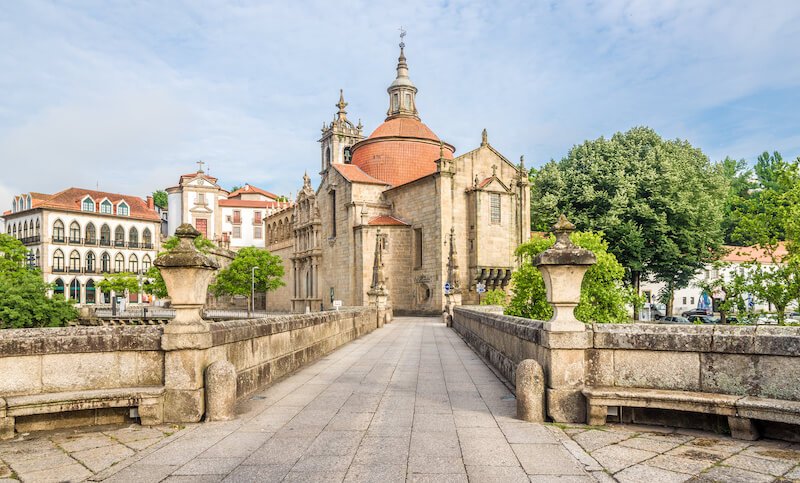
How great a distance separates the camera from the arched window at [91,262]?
6581 cm

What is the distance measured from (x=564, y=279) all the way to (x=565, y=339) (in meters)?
0.73

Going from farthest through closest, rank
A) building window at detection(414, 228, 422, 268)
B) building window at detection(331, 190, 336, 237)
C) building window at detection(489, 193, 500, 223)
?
building window at detection(331, 190, 336, 237), building window at detection(414, 228, 422, 268), building window at detection(489, 193, 500, 223)

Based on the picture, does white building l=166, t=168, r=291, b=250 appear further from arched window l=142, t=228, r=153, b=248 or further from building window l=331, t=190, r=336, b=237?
building window l=331, t=190, r=336, b=237

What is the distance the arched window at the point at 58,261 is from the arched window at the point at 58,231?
4.32 feet

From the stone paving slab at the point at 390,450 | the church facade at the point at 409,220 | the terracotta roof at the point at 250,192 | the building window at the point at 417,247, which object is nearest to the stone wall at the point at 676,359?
the stone paving slab at the point at 390,450

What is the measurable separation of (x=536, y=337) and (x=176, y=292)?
464 centimetres

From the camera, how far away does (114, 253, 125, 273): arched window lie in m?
68.4

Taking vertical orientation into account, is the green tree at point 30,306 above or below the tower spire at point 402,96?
below

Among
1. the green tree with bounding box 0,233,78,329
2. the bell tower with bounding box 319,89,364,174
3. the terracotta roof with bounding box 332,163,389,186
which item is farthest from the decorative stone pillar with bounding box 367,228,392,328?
the bell tower with bounding box 319,89,364,174

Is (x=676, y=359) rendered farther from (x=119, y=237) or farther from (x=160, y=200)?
(x=160, y=200)

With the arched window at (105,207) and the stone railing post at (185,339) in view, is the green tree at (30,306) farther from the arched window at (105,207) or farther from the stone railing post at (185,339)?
the arched window at (105,207)

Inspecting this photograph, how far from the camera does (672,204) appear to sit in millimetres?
35906

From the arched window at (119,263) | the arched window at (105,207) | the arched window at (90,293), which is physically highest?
the arched window at (105,207)

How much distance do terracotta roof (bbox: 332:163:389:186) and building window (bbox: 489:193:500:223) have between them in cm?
1068
